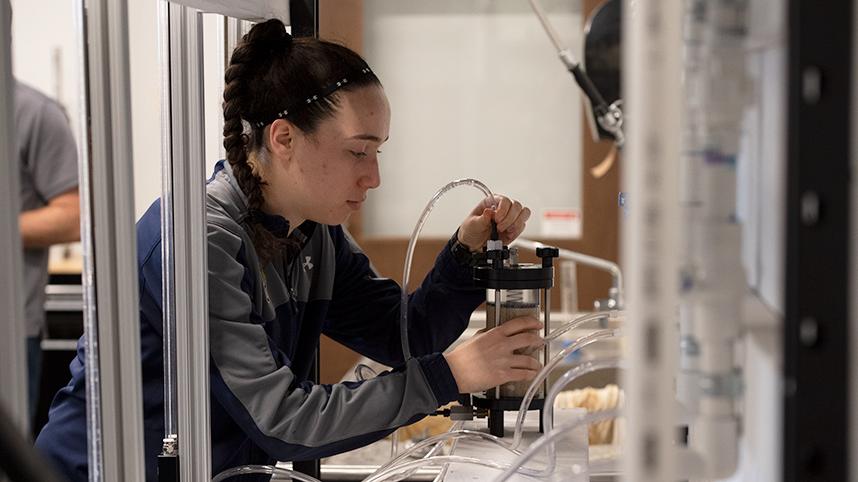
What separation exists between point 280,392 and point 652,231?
0.69m

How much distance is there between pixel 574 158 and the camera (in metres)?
3.39

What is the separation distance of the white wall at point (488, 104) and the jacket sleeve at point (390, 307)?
1.77 metres

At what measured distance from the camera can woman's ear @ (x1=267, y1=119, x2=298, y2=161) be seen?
1.28 meters

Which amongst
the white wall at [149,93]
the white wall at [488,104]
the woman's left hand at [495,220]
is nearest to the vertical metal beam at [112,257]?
the white wall at [149,93]

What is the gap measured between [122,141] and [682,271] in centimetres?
51

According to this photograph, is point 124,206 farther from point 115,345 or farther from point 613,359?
point 613,359

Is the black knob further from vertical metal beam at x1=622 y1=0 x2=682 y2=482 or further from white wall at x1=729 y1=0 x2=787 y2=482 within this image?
vertical metal beam at x1=622 y1=0 x2=682 y2=482

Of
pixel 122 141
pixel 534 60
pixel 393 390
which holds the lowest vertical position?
pixel 393 390

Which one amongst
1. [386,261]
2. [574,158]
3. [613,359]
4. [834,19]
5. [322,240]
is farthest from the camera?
[574,158]

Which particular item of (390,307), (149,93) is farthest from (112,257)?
(390,307)

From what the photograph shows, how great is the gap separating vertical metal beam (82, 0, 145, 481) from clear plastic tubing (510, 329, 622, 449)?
44cm

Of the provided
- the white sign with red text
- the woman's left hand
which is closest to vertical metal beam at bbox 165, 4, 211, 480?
the woman's left hand

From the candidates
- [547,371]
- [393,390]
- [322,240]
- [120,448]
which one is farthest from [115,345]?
[322,240]

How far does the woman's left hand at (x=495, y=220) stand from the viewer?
4.58 ft
